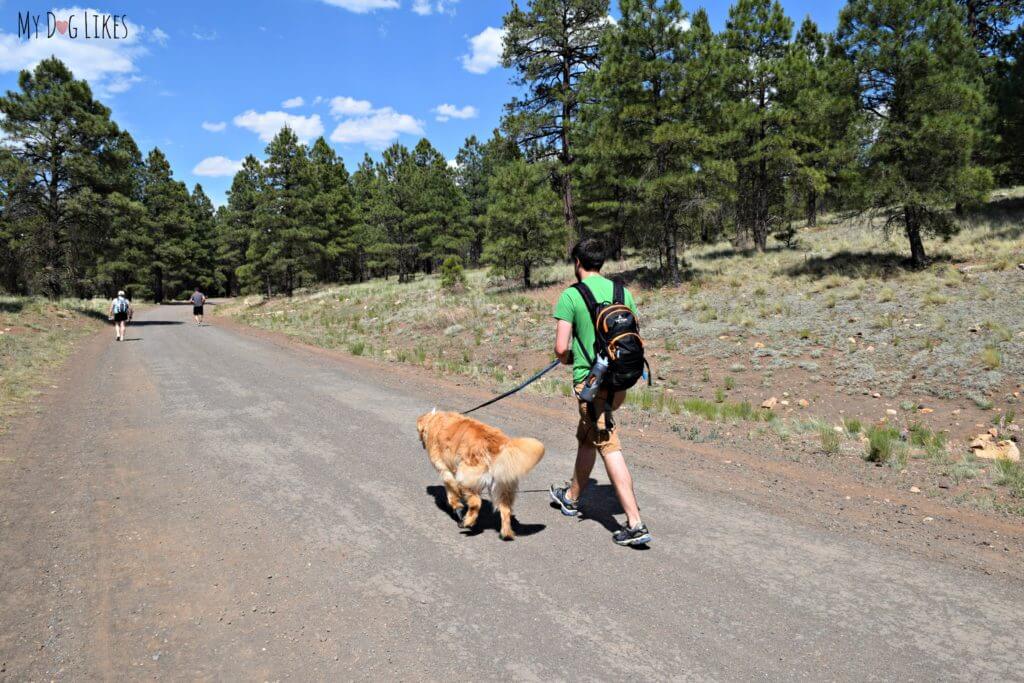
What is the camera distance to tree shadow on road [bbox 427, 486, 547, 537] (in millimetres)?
4281

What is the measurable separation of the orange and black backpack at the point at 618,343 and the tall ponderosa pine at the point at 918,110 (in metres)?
17.3

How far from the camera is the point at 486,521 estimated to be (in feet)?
14.8

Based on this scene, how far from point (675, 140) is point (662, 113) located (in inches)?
56.7

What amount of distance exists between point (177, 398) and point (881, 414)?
12.7 meters

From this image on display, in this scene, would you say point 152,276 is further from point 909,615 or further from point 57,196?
point 909,615

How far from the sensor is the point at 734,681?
8.59 feet

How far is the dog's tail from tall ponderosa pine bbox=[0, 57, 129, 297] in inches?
1219

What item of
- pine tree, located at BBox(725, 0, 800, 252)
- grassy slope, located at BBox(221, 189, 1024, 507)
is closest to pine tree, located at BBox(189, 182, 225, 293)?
grassy slope, located at BBox(221, 189, 1024, 507)

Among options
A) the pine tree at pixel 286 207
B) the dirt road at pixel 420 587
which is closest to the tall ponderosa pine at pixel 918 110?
the dirt road at pixel 420 587

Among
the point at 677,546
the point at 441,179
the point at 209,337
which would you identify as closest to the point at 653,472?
the point at 677,546

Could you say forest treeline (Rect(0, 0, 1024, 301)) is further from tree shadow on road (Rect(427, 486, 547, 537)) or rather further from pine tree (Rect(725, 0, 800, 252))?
tree shadow on road (Rect(427, 486, 547, 537))

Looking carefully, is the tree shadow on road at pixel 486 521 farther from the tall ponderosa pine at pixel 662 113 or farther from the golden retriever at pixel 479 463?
the tall ponderosa pine at pixel 662 113

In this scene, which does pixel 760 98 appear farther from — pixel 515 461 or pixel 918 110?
pixel 515 461

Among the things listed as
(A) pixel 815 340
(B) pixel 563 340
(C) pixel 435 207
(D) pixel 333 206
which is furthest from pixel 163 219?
(B) pixel 563 340
